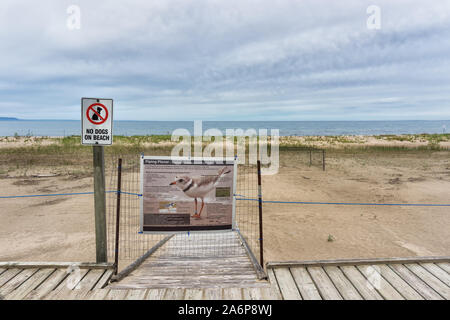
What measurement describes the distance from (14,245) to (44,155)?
18160 millimetres

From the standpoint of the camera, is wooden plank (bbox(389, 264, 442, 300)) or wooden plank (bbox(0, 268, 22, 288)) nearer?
wooden plank (bbox(389, 264, 442, 300))

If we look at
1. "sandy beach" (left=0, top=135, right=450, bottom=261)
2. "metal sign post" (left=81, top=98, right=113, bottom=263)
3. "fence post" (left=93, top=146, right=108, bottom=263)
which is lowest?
"sandy beach" (left=0, top=135, right=450, bottom=261)

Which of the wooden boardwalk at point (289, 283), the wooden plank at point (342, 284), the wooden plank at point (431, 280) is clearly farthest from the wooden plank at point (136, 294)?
the wooden plank at point (431, 280)

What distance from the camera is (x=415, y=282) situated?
3.92m

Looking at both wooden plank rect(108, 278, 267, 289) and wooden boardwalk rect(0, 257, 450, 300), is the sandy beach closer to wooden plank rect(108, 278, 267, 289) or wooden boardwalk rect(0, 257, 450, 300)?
wooden boardwalk rect(0, 257, 450, 300)

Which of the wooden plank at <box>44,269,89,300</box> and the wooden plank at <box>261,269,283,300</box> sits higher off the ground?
the wooden plank at <box>44,269,89,300</box>

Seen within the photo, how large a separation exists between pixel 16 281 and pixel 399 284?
526 cm

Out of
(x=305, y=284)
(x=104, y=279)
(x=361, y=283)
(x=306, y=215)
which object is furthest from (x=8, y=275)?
(x=306, y=215)

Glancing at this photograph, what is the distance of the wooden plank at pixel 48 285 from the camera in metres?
3.57

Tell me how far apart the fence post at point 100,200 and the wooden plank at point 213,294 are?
6.26ft

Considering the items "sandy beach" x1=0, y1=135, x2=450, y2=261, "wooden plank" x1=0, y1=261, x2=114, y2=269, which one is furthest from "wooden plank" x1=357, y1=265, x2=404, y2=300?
"wooden plank" x1=0, y1=261, x2=114, y2=269

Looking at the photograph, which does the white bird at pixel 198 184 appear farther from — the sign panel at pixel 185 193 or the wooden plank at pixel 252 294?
the wooden plank at pixel 252 294

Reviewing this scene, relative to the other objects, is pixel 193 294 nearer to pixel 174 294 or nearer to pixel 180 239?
pixel 174 294

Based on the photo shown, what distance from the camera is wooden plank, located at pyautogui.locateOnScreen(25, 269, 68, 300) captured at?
357cm
